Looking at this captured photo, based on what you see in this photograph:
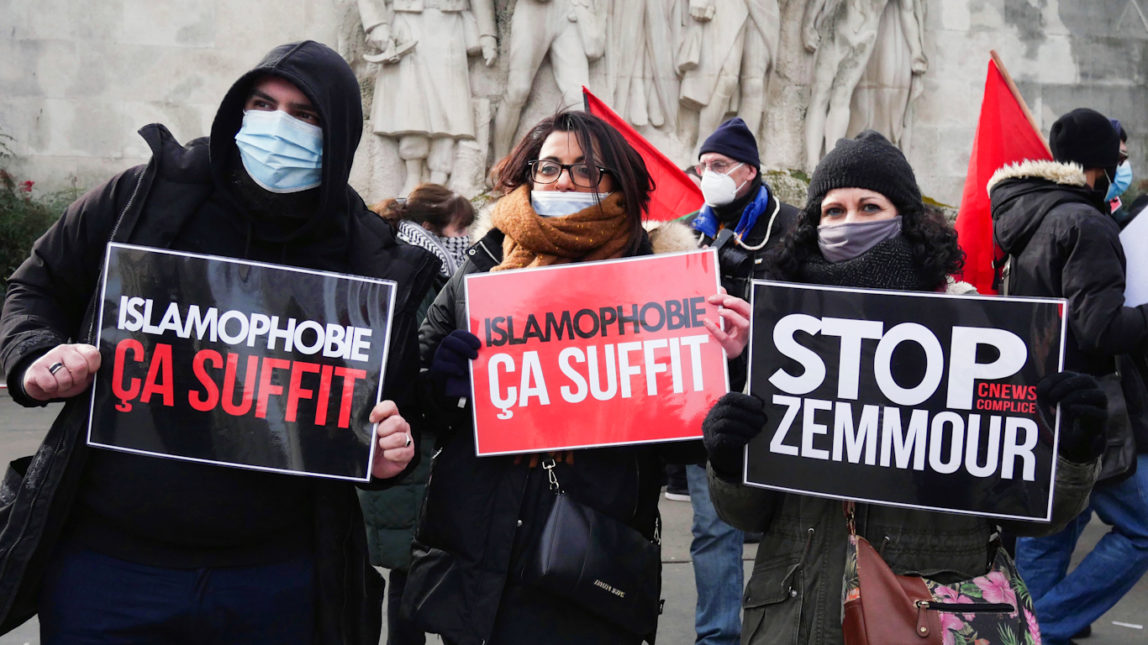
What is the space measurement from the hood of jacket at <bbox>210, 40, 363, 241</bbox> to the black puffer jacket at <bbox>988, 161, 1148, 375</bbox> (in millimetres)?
2216

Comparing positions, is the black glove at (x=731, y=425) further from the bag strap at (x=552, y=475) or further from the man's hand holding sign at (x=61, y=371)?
the man's hand holding sign at (x=61, y=371)

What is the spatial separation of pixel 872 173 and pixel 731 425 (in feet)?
2.05

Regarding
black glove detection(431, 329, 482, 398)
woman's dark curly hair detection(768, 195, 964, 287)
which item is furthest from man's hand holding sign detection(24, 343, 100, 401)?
woman's dark curly hair detection(768, 195, 964, 287)

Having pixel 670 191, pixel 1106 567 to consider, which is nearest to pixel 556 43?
pixel 670 191

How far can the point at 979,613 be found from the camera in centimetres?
194

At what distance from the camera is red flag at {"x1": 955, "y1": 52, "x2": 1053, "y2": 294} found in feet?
13.1

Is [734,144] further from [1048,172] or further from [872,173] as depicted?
[872,173]

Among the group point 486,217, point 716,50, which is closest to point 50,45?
point 716,50

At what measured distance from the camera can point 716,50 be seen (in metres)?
10.1

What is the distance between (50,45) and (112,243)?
901 centimetres

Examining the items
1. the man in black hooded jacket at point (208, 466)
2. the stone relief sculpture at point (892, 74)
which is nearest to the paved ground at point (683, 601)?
the man in black hooded jacket at point (208, 466)

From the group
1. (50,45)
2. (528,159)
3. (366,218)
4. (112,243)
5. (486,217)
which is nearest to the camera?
(112,243)

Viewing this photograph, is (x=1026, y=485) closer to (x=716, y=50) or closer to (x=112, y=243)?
(x=112, y=243)

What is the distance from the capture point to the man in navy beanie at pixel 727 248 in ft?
11.8
